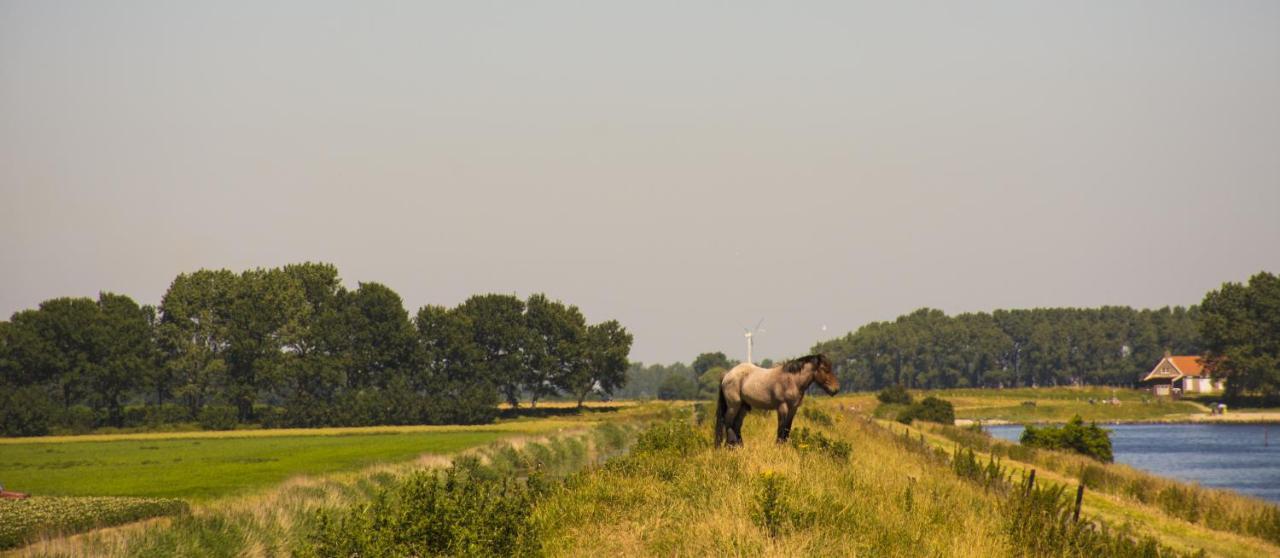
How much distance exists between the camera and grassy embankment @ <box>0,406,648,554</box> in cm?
3428

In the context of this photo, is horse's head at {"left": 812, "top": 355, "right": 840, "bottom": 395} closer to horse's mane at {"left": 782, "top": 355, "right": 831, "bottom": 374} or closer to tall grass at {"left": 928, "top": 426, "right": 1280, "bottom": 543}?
horse's mane at {"left": 782, "top": 355, "right": 831, "bottom": 374}

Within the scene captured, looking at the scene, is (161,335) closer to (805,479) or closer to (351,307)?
(351,307)

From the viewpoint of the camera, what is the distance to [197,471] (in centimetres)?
6669

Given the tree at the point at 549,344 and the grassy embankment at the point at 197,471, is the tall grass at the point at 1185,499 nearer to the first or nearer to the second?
the grassy embankment at the point at 197,471

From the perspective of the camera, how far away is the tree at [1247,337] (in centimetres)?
18325

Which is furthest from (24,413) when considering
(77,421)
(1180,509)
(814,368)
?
(1180,509)

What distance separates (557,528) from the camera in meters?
22.9

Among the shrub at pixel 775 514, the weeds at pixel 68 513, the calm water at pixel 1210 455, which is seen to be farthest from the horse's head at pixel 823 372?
the calm water at pixel 1210 455

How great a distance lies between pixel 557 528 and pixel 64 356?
133m

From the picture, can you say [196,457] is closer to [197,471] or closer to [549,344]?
[197,471]

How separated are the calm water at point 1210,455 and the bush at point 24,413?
97568 millimetres

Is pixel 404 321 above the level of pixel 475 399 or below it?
above

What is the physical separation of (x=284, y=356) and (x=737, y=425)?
407ft

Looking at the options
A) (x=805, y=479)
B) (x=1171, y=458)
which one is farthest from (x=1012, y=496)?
(x=1171, y=458)
